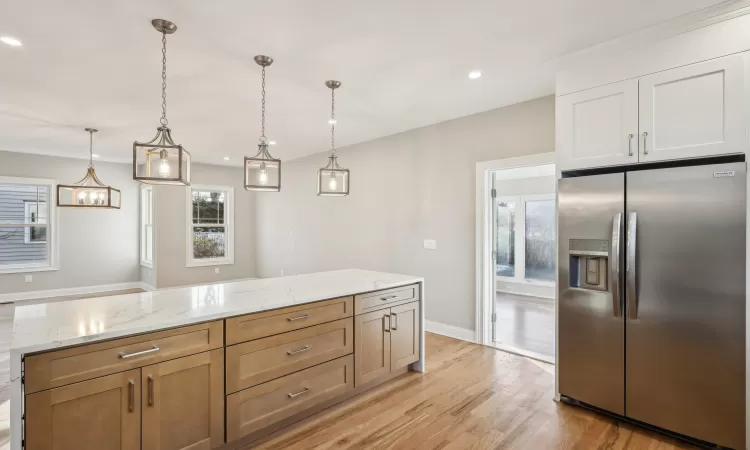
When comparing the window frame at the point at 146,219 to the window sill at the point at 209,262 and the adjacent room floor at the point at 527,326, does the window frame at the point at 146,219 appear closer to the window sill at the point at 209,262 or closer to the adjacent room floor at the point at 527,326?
the window sill at the point at 209,262

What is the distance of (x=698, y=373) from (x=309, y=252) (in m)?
5.63

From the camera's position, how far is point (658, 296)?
2.37 metres

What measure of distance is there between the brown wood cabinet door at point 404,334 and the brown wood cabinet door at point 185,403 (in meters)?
1.46

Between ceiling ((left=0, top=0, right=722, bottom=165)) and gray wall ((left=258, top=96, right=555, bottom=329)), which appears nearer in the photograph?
ceiling ((left=0, top=0, right=722, bottom=165))

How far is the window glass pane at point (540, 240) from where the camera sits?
7160 millimetres

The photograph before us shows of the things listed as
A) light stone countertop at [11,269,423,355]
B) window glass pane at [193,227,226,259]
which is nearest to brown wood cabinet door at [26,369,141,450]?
light stone countertop at [11,269,423,355]

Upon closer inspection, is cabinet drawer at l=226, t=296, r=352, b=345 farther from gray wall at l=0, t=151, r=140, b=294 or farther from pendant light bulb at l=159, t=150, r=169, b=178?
gray wall at l=0, t=151, r=140, b=294

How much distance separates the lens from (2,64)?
300 cm

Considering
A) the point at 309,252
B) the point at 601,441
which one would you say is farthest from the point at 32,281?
the point at 601,441

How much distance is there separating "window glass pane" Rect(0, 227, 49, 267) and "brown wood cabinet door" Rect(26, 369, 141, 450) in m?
7.04

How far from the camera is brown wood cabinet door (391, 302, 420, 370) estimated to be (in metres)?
3.13

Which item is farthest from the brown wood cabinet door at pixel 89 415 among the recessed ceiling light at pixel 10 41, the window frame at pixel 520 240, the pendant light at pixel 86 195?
the window frame at pixel 520 240

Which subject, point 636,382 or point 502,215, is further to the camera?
point 502,215

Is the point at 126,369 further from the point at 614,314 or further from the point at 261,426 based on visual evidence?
the point at 614,314
